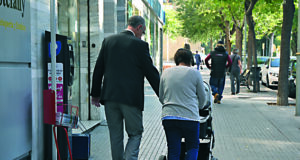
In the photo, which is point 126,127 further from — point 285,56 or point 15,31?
point 285,56

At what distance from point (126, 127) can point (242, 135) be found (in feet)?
13.5

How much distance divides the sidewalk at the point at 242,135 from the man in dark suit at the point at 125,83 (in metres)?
1.60

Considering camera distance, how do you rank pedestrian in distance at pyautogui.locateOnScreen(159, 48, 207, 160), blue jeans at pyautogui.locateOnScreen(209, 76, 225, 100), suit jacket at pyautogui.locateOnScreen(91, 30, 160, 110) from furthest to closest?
blue jeans at pyautogui.locateOnScreen(209, 76, 225, 100) < suit jacket at pyautogui.locateOnScreen(91, 30, 160, 110) < pedestrian in distance at pyautogui.locateOnScreen(159, 48, 207, 160)

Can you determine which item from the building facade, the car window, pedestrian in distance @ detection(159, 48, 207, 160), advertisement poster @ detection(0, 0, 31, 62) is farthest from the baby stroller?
the car window

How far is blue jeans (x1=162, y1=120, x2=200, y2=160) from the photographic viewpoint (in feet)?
15.6

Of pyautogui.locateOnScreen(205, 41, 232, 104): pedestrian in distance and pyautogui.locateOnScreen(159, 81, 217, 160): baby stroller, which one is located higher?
pyautogui.locateOnScreen(205, 41, 232, 104): pedestrian in distance

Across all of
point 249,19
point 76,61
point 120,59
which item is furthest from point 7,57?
point 249,19

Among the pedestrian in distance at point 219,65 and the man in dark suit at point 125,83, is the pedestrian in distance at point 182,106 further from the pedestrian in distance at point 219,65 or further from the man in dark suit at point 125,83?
the pedestrian in distance at point 219,65

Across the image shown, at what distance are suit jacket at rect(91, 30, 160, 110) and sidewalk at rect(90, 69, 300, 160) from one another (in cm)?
184

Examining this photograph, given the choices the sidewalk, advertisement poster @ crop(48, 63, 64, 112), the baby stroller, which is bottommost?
the sidewalk

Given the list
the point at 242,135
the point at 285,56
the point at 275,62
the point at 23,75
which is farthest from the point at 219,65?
the point at 275,62

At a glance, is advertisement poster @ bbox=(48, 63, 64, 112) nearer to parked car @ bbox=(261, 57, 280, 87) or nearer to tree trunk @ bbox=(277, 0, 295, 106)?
tree trunk @ bbox=(277, 0, 295, 106)

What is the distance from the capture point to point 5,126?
5078 millimetres

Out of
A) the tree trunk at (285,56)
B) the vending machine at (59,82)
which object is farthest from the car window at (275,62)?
the vending machine at (59,82)
